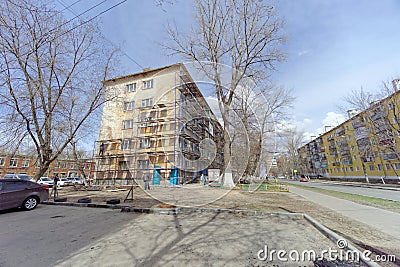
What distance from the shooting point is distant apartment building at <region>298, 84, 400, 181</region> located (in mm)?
22438

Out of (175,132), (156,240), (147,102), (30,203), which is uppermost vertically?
(147,102)

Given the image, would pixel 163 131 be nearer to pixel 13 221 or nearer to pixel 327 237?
pixel 327 237

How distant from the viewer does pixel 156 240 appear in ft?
11.4

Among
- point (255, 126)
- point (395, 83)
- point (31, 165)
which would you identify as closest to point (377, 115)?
point (395, 83)

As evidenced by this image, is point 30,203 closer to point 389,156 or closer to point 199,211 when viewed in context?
point 199,211

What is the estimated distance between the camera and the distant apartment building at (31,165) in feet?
42.1

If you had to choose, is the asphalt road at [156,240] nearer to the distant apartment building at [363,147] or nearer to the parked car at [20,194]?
the parked car at [20,194]

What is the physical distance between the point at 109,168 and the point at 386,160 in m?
43.8

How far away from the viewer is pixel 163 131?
4.90 meters

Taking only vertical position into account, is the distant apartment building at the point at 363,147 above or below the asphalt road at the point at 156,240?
above

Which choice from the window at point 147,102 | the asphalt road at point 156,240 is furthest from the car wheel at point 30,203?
the window at point 147,102

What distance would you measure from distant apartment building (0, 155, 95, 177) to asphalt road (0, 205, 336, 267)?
1013 cm

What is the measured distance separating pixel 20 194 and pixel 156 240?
715 centimetres

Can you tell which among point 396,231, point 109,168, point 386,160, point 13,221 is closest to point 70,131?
point 109,168
